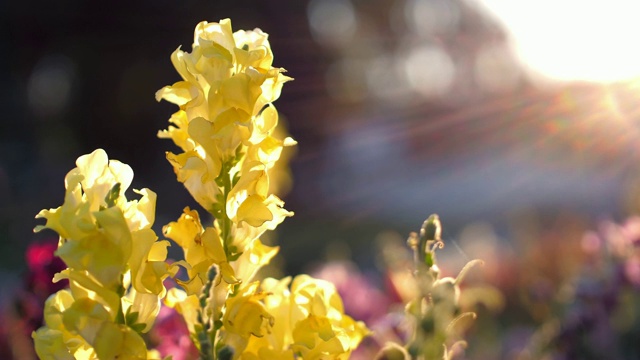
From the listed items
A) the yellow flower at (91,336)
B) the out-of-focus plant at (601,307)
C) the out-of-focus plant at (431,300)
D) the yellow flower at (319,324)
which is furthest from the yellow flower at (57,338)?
the out-of-focus plant at (601,307)

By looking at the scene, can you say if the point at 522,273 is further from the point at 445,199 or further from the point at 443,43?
the point at 443,43

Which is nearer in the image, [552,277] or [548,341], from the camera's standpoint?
[548,341]

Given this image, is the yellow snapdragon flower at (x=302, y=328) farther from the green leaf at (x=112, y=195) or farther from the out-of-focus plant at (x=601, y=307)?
the out-of-focus plant at (x=601, y=307)

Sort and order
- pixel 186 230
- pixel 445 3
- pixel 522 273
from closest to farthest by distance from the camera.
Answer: pixel 186 230, pixel 522 273, pixel 445 3

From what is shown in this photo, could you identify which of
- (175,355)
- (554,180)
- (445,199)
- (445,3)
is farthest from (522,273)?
(445,3)

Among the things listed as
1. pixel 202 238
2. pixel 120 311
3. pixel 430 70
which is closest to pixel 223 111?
pixel 202 238

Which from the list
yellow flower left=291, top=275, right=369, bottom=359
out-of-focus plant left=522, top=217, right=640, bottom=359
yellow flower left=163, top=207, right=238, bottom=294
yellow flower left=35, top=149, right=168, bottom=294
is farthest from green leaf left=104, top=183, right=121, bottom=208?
out-of-focus plant left=522, top=217, right=640, bottom=359

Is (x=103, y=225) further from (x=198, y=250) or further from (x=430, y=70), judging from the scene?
(x=430, y=70)
